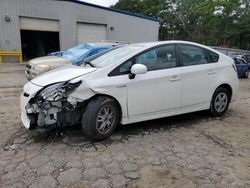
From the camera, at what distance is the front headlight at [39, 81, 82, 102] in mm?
3309

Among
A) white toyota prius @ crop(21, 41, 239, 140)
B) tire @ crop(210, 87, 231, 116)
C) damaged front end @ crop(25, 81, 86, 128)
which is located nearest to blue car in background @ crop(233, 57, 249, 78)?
tire @ crop(210, 87, 231, 116)

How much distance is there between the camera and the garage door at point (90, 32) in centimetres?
1777

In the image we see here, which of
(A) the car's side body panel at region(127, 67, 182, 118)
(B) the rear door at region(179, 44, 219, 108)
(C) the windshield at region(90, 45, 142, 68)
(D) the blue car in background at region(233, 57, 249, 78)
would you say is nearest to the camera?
(A) the car's side body panel at region(127, 67, 182, 118)

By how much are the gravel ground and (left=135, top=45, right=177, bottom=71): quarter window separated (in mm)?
1117

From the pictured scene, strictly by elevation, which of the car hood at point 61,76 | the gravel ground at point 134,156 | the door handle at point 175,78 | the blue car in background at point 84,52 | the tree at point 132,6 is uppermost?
the tree at point 132,6

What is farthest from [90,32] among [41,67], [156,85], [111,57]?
[156,85]

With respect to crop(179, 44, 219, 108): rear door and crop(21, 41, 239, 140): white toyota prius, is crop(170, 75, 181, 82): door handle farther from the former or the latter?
crop(179, 44, 219, 108): rear door

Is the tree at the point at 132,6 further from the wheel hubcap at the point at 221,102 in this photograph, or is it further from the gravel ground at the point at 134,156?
the gravel ground at the point at 134,156

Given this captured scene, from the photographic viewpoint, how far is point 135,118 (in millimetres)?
→ 3842

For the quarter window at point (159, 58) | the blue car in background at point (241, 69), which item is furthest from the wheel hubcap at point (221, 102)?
the blue car in background at point (241, 69)

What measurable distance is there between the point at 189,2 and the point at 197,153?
36296mm

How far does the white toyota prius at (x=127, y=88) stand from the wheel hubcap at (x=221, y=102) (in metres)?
0.02

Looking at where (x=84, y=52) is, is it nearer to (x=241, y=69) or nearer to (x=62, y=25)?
(x=241, y=69)

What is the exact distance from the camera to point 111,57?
4086mm
